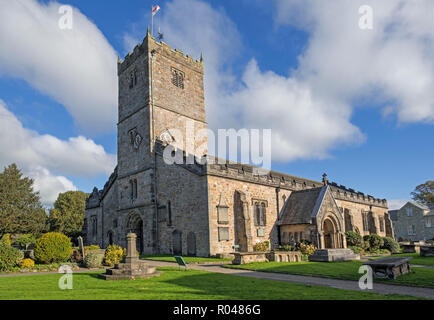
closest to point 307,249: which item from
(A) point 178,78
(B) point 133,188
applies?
(B) point 133,188

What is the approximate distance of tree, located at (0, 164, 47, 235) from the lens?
127 feet

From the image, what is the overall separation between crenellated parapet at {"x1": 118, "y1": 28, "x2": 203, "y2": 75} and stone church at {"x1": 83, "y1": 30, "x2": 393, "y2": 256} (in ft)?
0.36

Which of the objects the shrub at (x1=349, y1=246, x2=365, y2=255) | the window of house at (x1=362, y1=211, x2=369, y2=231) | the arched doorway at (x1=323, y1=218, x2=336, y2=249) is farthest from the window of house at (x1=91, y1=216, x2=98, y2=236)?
the window of house at (x1=362, y1=211, x2=369, y2=231)

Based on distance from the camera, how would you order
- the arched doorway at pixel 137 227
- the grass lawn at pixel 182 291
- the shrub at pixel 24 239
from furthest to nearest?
1. the shrub at pixel 24 239
2. the arched doorway at pixel 137 227
3. the grass lawn at pixel 182 291

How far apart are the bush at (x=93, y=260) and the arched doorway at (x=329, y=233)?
1982cm

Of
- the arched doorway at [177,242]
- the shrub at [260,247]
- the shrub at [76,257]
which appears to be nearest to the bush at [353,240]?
the shrub at [260,247]

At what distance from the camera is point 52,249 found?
20031 millimetres

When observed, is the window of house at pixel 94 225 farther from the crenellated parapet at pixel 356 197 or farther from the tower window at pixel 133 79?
the crenellated parapet at pixel 356 197

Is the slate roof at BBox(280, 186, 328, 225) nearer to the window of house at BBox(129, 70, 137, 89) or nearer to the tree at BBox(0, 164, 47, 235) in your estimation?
the window of house at BBox(129, 70, 137, 89)

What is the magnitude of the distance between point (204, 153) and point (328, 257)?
60.7 feet

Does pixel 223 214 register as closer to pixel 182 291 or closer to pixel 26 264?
pixel 26 264

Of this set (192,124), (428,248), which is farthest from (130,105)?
(428,248)

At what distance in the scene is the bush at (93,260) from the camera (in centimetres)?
1900

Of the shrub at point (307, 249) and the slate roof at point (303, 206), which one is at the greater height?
the slate roof at point (303, 206)
